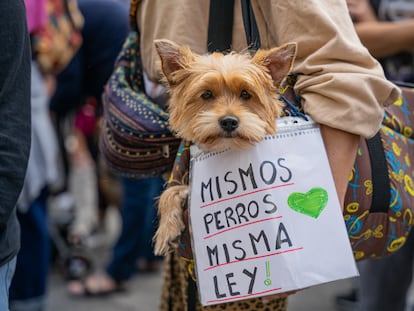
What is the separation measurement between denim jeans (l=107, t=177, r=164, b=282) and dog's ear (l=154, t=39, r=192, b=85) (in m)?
2.40

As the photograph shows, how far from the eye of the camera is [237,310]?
222cm

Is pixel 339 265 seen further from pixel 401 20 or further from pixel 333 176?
pixel 401 20

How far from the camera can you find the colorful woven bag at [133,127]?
231 centimetres

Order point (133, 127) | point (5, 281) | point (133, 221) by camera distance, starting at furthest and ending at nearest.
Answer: point (133, 221) < point (133, 127) < point (5, 281)

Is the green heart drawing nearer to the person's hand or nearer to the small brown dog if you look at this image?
the small brown dog

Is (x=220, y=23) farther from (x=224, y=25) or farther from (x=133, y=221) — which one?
(x=133, y=221)

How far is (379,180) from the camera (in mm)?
2203

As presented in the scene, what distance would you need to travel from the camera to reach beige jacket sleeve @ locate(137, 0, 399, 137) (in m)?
2.03

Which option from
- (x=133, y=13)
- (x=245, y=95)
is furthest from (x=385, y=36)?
(x=245, y=95)

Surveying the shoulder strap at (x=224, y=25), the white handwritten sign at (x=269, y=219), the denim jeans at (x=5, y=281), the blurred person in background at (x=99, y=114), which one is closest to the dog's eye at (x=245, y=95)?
the white handwritten sign at (x=269, y=219)

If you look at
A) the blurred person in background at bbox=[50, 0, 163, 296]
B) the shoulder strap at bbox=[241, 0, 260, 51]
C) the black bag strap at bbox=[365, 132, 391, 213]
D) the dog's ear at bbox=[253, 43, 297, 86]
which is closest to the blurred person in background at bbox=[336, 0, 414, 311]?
the black bag strap at bbox=[365, 132, 391, 213]

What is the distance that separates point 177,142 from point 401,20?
151 cm

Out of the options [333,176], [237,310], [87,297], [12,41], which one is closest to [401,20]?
[333,176]

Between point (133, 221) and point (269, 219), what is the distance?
2.67m
